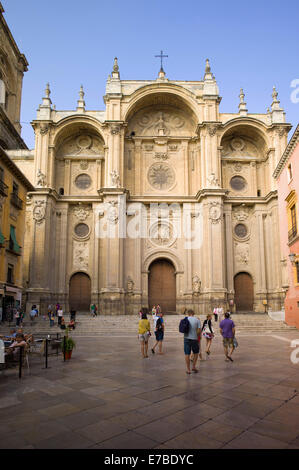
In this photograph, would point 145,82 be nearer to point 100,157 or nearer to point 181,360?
point 100,157

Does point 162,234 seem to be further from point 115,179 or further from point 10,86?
point 10,86

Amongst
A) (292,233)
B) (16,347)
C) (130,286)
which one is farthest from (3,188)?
(292,233)

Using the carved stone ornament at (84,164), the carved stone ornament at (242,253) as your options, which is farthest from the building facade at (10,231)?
the carved stone ornament at (242,253)

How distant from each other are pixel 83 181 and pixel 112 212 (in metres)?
5.50

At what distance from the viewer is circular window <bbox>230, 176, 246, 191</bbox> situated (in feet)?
111

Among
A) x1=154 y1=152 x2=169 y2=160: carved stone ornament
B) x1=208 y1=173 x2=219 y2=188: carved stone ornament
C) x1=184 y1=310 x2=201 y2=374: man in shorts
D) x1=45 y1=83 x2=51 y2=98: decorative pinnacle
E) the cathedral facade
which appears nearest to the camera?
x1=184 y1=310 x2=201 y2=374: man in shorts

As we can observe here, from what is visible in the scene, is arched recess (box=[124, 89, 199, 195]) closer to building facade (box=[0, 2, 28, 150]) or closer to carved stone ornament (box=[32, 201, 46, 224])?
carved stone ornament (box=[32, 201, 46, 224])

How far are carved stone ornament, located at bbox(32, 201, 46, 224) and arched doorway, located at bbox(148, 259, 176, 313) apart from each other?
33.8 feet

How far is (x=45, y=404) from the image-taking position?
6.37m

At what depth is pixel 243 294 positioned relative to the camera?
31.7 meters

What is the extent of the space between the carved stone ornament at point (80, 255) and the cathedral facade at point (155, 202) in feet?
0.29

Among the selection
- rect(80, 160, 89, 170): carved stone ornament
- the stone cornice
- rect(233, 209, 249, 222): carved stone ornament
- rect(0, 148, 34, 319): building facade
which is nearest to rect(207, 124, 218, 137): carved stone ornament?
rect(233, 209, 249, 222): carved stone ornament

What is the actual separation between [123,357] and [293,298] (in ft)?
49.3

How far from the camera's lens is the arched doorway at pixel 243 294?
104 ft
